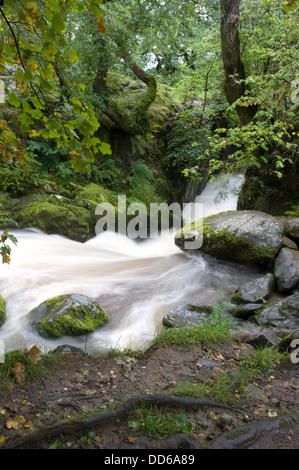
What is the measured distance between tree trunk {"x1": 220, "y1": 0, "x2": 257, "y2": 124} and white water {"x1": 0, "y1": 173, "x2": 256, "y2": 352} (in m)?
4.96

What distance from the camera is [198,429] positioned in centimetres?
263

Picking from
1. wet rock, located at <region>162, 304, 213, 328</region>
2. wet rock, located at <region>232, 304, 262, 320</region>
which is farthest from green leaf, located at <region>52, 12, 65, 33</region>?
wet rock, located at <region>232, 304, 262, 320</region>

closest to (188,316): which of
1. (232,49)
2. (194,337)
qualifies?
(194,337)

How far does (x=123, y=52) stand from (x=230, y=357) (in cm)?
973

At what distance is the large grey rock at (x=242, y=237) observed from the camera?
24.3 feet

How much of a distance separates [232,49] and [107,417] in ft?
32.7

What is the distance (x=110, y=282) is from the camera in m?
7.13

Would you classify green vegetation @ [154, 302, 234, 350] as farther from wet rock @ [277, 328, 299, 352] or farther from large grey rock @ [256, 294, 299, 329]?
large grey rock @ [256, 294, 299, 329]

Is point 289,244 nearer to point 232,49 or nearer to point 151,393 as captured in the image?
point 151,393

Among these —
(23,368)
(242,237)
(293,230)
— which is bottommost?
(23,368)

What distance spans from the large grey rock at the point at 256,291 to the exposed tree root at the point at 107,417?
3473 mm

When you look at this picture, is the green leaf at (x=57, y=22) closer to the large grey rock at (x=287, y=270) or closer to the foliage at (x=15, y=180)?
the large grey rock at (x=287, y=270)
